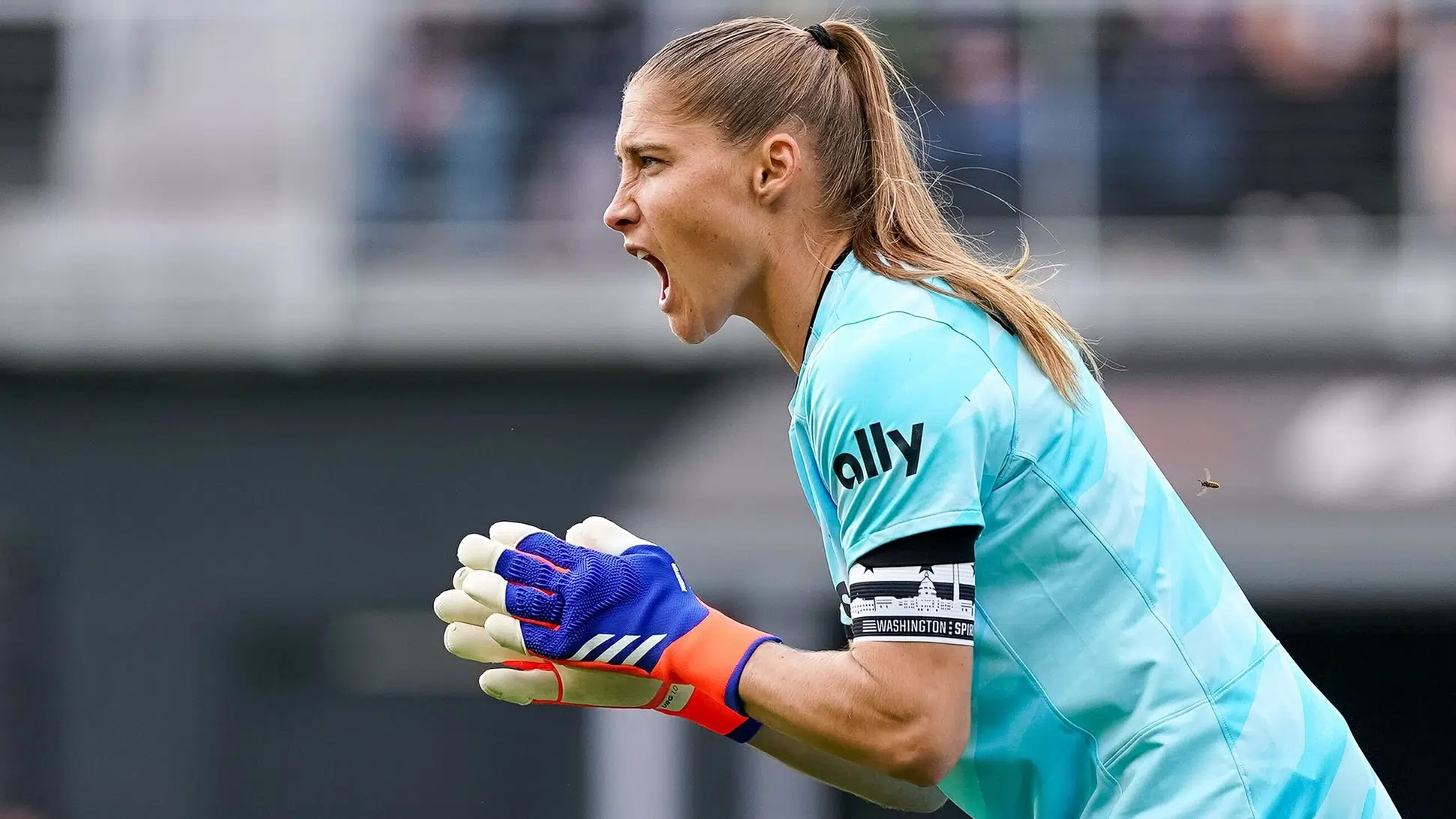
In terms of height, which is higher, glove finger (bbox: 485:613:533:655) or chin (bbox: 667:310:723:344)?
chin (bbox: 667:310:723:344)

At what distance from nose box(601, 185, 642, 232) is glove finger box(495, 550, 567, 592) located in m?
0.59

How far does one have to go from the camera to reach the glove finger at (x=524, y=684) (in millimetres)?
3320

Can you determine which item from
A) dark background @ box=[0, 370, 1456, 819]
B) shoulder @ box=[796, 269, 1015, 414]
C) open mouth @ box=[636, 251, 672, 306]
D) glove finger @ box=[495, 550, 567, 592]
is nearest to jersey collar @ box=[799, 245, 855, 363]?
shoulder @ box=[796, 269, 1015, 414]

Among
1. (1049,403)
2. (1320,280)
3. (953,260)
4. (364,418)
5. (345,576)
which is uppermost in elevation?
(953,260)

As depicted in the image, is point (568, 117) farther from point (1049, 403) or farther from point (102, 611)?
point (1049, 403)

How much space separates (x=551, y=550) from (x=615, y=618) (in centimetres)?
17

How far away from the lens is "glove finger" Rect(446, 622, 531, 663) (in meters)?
3.24

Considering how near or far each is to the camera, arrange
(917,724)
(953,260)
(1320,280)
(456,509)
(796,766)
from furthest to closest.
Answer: (456,509), (1320,280), (796,766), (953,260), (917,724)

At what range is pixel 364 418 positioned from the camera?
1250cm

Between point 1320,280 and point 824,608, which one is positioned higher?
point 1320,280

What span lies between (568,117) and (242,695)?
4.36m

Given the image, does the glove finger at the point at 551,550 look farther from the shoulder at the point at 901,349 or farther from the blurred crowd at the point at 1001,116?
the blurred crowd at the point at 1001,116

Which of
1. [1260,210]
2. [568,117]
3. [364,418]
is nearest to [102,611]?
[364,418]

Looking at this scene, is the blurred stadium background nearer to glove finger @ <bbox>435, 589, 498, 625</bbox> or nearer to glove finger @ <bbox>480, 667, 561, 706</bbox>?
glove finger @ <bbox>480, 667, 561, 706</bbox>
